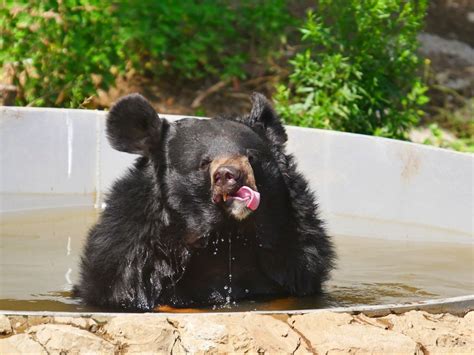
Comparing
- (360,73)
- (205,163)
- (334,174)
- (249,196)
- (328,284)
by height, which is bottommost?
(328,284)

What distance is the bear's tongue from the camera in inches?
204

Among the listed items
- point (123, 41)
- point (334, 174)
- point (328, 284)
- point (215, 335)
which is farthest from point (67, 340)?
point (123, 41)

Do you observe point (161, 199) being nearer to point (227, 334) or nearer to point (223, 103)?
point (227, 334)

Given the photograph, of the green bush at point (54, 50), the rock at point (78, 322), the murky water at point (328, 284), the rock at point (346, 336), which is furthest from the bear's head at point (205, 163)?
the green bush at point (54, 50)

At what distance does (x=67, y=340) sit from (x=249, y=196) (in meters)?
1.32

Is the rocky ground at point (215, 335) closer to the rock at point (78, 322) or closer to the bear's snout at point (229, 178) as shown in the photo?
the rock at point (78, 322)

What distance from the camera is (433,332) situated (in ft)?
14.9

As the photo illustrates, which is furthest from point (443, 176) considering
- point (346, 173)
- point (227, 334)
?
point (227, 334)

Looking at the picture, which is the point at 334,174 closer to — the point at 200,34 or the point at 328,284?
the point at 328,284

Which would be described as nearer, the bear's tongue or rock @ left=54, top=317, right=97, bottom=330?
rock @ left=54, top=317, right=97, bottom=330

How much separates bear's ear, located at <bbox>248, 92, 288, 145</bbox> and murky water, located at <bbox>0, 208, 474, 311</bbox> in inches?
34.5

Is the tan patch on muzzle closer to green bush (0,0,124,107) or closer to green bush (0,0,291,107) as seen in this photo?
green bush (0,0,291,107)

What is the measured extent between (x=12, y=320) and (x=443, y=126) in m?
7.80

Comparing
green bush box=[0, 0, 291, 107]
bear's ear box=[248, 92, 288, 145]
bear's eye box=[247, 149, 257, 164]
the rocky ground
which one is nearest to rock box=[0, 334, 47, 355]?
the rocky ground
